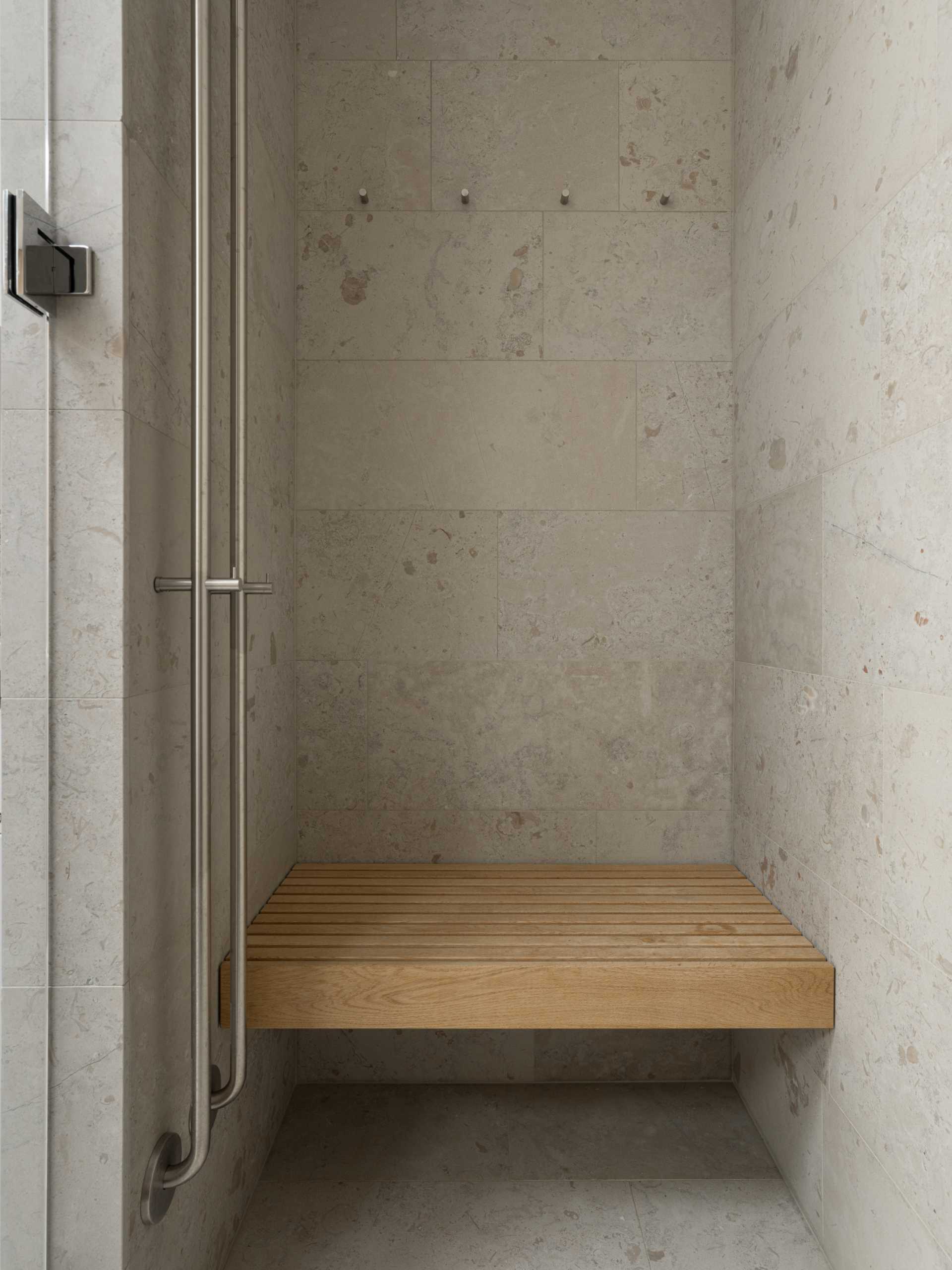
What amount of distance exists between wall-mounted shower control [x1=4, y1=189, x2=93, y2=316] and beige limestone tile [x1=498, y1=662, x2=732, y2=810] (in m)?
1.17

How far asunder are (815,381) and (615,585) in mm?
624

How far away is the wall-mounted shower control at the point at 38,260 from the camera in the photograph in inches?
36.0

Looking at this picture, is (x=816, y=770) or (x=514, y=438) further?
(x=514, y=438)

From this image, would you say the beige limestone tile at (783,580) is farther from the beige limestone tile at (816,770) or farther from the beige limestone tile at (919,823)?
the beige limestone tile at (919,823)

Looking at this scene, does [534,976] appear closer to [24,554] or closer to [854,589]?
[854,589]

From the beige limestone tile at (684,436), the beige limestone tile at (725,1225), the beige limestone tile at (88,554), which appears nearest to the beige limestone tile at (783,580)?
the beige limestone tile at (684,436)

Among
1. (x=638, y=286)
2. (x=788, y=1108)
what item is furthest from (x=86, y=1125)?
(x=638, y=286)

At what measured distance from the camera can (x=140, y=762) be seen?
1054 millimetres

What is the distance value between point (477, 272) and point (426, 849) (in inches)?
51.8

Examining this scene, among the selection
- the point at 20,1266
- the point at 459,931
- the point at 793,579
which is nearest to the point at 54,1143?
the point at 20,1266

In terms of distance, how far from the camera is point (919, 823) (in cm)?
106

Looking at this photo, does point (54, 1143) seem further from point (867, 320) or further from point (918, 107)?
point (918, 107)

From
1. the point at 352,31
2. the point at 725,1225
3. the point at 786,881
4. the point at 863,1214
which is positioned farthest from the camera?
the point at 352,31

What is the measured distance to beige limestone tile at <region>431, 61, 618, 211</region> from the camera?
6.13 ft
